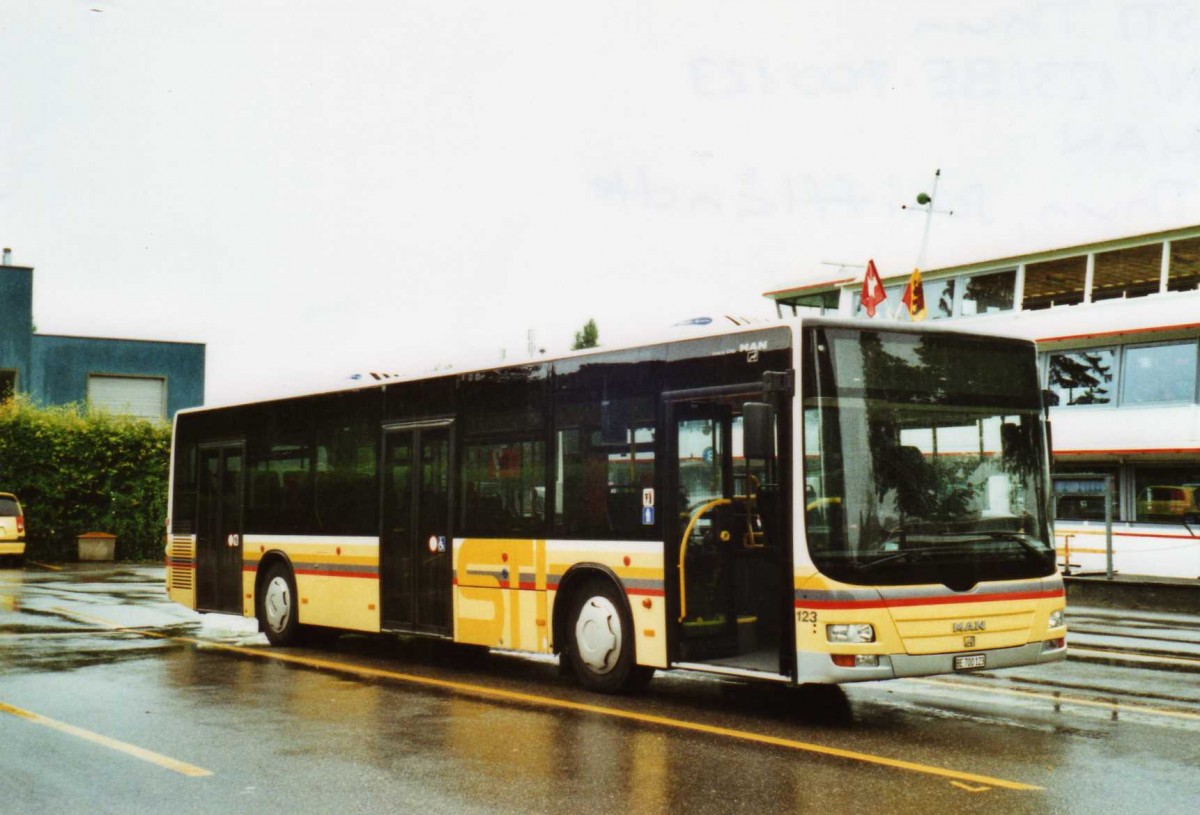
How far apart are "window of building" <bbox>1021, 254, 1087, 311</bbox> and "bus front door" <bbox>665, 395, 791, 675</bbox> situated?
21228 millimetres

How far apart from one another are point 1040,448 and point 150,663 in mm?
8561

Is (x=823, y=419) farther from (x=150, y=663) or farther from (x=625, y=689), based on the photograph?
(x=150, y=663)

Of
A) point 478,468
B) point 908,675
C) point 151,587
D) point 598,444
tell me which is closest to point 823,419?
point 908,675

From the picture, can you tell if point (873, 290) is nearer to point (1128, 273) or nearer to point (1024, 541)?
point (1128, 273)

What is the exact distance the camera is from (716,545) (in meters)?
10.7

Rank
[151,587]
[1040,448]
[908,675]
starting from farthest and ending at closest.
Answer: [151,587] < [1040,448] < [908,675]

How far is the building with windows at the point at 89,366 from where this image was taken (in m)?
44.9

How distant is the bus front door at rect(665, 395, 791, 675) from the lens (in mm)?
10555

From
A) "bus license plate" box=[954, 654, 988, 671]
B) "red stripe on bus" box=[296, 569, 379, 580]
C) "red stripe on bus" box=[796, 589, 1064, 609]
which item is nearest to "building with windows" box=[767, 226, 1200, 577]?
"red stripe on bus" box=[296, 569, 379, 580]

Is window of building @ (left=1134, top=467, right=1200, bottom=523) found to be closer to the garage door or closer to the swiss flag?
the swiss flag

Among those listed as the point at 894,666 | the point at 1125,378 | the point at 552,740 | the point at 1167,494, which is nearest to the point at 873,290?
the point at 1125,378

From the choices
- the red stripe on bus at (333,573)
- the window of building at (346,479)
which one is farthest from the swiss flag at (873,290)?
the red stripe on bus at (333,573)

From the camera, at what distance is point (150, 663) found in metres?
13.4

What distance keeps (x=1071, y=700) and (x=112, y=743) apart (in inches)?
280
